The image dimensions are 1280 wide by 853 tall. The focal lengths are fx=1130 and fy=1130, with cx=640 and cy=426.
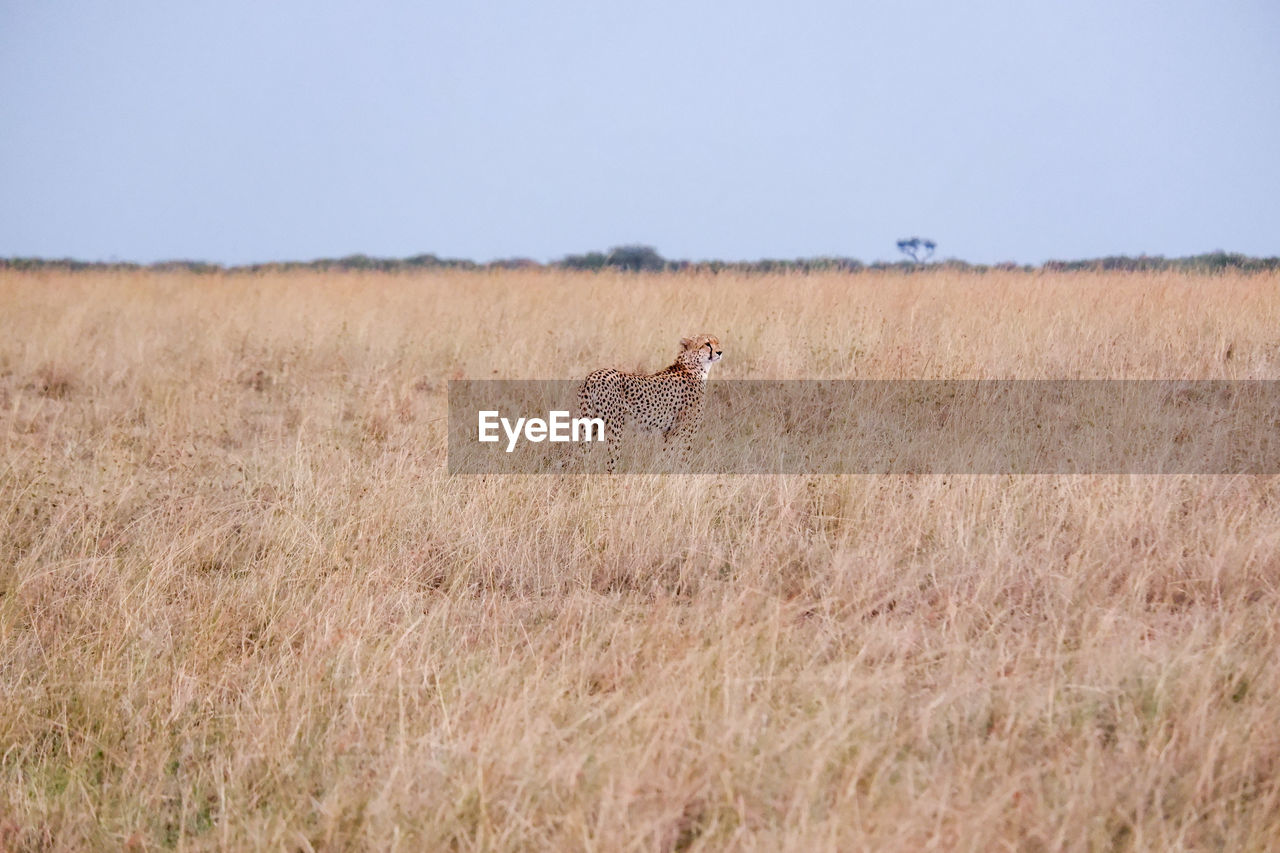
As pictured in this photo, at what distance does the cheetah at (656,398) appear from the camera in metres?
4.85

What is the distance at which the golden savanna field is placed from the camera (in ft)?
7.02

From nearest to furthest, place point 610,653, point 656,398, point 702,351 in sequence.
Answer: point 610,653, point 656,398, point 702,351

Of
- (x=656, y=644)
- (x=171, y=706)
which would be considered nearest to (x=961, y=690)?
(x=656, y=644)

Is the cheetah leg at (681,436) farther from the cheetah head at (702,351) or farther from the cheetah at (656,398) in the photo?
the cheetah head at (702,351)

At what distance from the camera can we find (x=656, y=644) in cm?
278

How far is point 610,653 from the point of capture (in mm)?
2748

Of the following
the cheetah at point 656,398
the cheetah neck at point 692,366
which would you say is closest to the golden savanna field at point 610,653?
the cheetah at point 656,398

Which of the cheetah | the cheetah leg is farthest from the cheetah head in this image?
the cheetah leg

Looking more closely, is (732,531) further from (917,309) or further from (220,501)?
(917,309)

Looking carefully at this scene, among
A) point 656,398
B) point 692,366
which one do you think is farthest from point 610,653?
point 692,366

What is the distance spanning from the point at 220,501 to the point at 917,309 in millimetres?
4717

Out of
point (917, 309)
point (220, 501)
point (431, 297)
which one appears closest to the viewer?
point (220, 501)

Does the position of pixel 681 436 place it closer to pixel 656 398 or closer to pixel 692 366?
pixel 656 398

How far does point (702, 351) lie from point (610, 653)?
2.66 m
